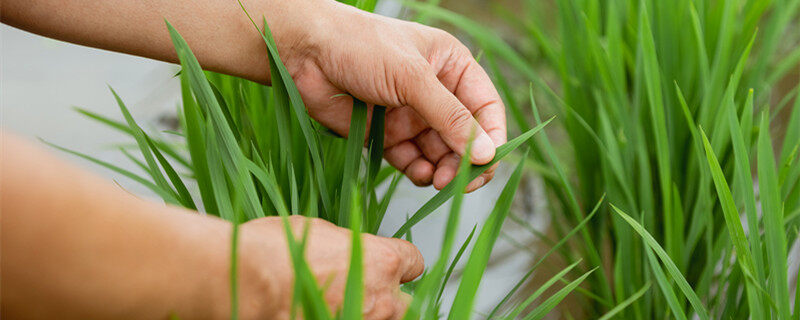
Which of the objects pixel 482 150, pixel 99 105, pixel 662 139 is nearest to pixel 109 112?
pixel 99 105

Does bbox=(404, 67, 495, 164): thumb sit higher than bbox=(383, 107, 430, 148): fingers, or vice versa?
bbox=(404, 67, 495, 164): thumb

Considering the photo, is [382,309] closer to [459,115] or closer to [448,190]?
[448,190]

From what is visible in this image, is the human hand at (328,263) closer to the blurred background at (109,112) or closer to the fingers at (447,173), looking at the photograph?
the fingers at (447,173)

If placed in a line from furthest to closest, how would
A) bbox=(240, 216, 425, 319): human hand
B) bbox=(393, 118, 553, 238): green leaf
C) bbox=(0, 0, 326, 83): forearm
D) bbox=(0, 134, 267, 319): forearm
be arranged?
bbox=(0, 0, 326, 83): forearm < bbox=(393, 118, 553, 238): green leaf < bbox=(240, 216, 425, 319): human hand < bbox=(0, 134, 267, 319): forearm

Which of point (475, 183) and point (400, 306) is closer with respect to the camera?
point (400, 306)

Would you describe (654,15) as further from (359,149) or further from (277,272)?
(277,272)

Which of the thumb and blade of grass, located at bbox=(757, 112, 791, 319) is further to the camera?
the thumb

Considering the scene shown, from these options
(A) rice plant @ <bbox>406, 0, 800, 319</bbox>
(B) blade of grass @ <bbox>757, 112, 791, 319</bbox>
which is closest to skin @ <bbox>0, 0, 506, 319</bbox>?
(A) rice plant @ <bbox>406, 0, 800, 319</bbox>

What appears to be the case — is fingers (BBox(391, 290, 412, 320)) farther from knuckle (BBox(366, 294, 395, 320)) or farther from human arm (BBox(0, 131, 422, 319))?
human arm (BBox(0, 131, 422, 319))
